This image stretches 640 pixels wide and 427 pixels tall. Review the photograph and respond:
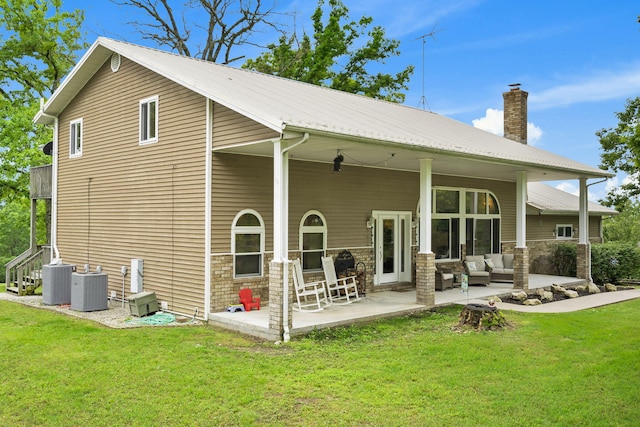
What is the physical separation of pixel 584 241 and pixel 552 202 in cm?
417

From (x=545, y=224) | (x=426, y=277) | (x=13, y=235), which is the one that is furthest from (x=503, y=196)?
(x=13, y=235)

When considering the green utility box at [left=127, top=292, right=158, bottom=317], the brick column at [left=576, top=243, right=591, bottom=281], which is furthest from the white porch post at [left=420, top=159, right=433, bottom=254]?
the brick column at [left=576, top=243, right=591, bottom=281]

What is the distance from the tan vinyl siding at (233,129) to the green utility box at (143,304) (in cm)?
317

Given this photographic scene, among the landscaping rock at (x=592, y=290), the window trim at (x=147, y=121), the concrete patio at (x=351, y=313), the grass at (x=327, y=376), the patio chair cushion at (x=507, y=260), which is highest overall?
the window trim at (x=147, y=121)

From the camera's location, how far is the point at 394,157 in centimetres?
1127

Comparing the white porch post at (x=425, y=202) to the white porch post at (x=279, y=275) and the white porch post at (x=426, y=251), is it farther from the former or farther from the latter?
the white porch post at (x=279, y=275)

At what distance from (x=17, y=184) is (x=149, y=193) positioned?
46.3 feet

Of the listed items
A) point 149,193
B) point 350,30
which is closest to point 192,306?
point 149,193

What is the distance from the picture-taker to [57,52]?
2519 centimetres

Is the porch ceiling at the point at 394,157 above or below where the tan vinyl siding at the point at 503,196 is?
above

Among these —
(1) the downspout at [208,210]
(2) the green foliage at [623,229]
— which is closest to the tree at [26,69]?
(1) the downspout at [208,210]

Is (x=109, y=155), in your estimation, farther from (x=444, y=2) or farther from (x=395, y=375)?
(x=444, y=2)

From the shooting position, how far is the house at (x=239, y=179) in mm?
9227

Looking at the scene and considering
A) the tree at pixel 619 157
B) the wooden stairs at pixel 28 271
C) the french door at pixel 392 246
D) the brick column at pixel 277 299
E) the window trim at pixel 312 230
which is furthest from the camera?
the tree at pixel 619 157
